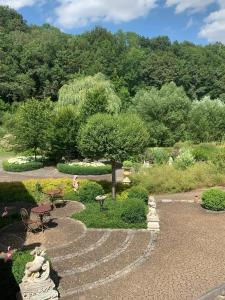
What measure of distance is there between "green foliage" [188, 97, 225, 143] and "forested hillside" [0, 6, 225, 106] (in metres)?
21.6

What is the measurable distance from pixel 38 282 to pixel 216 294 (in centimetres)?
486

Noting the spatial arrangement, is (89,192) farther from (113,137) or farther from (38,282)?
(38,282)

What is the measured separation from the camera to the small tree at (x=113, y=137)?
1820 centimetres

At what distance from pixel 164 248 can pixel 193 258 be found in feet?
3.93

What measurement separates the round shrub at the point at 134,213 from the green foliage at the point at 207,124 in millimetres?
21322

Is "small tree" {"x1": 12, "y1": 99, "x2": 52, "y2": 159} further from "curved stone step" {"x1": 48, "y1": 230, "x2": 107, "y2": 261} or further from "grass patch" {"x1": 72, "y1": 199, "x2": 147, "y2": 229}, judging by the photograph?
"curved stone step" {"x1": 48, "y1": 230, "x2": 107, "y2": 261}

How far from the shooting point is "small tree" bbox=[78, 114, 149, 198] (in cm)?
1820

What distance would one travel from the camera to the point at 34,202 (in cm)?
2009

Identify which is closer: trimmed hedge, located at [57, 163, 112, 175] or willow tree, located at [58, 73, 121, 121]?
trimmed hedge, located at [57, 163, 112, 175]

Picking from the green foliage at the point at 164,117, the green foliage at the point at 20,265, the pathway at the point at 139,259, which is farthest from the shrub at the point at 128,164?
the green foliage at the point at 20,265

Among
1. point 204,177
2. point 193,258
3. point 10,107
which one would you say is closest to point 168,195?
point 204,177

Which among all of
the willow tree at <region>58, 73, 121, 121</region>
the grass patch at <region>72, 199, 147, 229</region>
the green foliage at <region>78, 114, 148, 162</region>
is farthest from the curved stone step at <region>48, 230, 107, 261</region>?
the willow tree at <region>58, 73, 121, 121</region>

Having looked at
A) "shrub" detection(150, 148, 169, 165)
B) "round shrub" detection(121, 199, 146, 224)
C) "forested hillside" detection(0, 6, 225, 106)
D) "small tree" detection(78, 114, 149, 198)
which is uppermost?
"forested hillside" detection(0, 6, 225, 106)

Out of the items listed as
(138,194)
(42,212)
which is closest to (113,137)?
(138,194)
